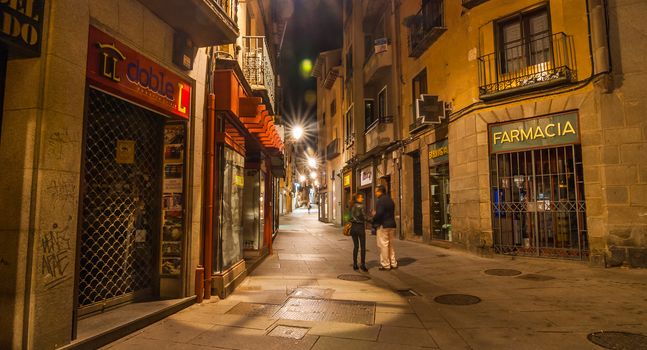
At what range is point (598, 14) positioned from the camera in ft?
31.1

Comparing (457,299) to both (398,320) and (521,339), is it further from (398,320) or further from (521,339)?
(521,339)

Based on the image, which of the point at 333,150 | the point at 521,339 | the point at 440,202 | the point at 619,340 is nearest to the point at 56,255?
the point at 521,339

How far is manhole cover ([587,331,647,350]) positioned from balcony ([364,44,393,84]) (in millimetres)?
15917

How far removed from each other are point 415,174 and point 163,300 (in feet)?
41.9

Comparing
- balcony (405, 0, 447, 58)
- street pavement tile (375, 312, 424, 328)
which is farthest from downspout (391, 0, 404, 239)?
street pavement tile (375, 312, 424, 328)

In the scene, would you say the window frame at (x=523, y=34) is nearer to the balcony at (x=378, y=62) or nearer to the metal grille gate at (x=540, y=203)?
the metal grille gate at (x=540, y=203)

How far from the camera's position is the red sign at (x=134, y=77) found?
14.5 ft

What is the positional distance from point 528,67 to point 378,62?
8869mm

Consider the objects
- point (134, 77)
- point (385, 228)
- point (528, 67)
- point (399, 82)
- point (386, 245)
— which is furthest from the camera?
point (399, 82)

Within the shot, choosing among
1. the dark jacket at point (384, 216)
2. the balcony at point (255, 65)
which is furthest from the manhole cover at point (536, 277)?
the balcony at point (255, 65)

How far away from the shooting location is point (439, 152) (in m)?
14.1

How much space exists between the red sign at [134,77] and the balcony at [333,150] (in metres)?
23.5

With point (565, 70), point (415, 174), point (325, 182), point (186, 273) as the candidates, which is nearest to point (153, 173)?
point (186, 273)

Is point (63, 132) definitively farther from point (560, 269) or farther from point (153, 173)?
point (560, 269)
